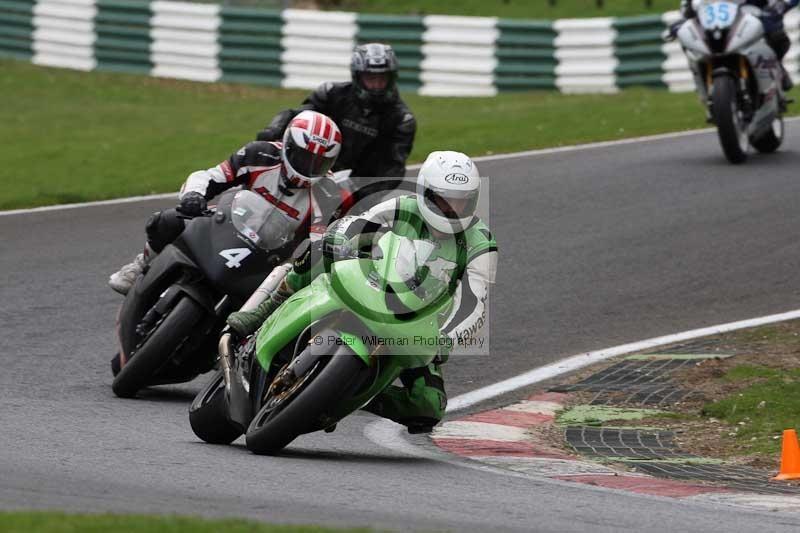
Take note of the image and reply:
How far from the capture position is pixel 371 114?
11391 millimetres

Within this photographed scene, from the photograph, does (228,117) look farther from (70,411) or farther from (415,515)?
(415,515)

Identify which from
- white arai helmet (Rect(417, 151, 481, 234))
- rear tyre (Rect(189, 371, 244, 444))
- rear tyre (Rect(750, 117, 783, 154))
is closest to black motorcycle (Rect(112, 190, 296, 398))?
rear tyre (Rect(189, 371, 244, 444))

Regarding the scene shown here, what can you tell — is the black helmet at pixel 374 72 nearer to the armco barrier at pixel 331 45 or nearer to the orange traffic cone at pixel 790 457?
the orange traffic cone at pixel 790 457

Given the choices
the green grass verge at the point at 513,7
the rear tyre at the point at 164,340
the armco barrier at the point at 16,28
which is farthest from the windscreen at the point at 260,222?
the green grass verge at the point at 513,7

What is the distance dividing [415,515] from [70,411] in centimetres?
287

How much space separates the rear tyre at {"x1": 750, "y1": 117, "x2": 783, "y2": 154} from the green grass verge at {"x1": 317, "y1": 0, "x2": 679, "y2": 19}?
37.3 ft

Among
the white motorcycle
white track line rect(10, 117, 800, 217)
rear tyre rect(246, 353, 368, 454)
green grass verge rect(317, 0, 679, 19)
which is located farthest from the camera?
green grass verge rect(317, 0, 679, 19)

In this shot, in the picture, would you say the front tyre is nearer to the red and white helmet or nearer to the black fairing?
the red and white helmet

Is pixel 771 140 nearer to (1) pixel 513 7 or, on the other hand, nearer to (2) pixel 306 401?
(2) pixel 306 401

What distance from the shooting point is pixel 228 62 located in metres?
23.2

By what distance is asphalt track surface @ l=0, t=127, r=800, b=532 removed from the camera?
566 centimetres

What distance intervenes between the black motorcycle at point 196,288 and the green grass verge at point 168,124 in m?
5.91

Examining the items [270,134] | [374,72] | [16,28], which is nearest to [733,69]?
[374,72]

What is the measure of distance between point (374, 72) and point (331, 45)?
37.5 feet
